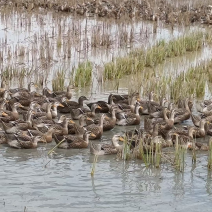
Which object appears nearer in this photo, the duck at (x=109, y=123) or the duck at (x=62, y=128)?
the duck at (x=62, y=128)

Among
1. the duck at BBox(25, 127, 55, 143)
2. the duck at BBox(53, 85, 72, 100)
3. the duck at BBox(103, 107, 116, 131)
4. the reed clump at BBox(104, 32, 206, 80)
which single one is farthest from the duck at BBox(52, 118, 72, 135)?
the reed clump at BBox(104, 32, 206, 80)

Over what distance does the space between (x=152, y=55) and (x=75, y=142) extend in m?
7.33

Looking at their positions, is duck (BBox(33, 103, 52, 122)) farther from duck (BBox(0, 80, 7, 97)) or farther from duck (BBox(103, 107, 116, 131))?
duck (BBox(0, 80, 7, 97))

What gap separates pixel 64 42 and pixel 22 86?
5.04 metres

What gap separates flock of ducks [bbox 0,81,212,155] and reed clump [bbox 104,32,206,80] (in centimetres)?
198

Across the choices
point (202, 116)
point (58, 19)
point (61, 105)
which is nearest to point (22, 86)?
point (61, 105)

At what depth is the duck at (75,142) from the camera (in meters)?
10.6

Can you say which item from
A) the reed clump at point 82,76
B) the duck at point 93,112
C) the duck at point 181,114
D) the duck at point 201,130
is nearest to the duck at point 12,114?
the duck at point 93,112

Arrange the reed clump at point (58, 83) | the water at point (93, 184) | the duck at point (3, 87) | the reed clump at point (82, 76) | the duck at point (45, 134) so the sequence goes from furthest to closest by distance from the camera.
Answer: the reed clump at point (82, 76)
the reed clump at point (58, 83)
the duck at point (3, 87)
the duck at point (45, 134)
the water at point (93, 184)

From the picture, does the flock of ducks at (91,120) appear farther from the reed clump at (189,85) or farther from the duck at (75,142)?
the reed clump at (189,85)

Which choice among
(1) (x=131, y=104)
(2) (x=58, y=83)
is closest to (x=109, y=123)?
(1) (x=131, y=104)

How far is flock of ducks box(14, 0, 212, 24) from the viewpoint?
25.6m

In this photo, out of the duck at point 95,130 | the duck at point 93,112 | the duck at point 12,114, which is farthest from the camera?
the duck at point 93,112

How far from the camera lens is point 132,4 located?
2730 centimetres
